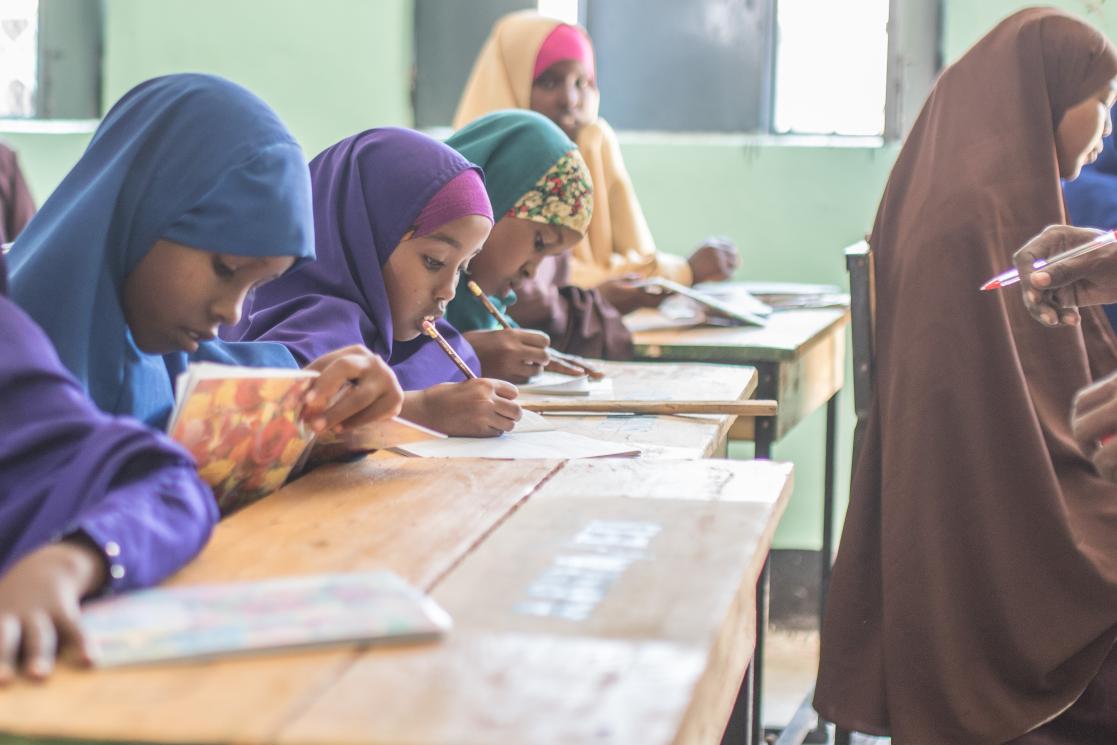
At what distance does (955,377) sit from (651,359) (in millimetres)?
912

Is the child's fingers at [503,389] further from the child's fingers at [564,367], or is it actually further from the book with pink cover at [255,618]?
the book with pink cover at [255,618]

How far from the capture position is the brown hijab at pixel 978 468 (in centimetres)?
205

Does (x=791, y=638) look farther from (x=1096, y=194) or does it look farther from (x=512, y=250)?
(x=512, y=250)

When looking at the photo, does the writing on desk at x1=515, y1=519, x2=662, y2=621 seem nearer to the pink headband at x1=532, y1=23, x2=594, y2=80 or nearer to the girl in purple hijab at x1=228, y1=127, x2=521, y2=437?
the girl in purple hijab at x1=228, y1=127, x2=521, y2=437

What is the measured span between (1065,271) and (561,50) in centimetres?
234

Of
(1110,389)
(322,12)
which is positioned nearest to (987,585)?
(1110,389)

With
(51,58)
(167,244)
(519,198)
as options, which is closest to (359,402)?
(167,244)

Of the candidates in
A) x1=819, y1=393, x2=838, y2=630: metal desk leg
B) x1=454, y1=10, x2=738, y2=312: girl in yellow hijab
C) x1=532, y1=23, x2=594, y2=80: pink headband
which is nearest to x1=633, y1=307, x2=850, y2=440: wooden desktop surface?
x1=819, y1=393, x2=838, y2=630: metal desk leg

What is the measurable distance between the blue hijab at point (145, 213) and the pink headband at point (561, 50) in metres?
2.61

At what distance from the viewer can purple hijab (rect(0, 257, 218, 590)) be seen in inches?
39.7

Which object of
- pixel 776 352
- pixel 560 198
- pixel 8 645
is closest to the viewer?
pixel 8 645

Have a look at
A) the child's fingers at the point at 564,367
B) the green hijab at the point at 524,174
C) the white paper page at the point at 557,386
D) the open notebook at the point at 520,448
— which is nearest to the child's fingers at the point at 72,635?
the open notebook at the point at 520,448

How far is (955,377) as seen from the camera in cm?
212

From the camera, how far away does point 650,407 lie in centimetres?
207
